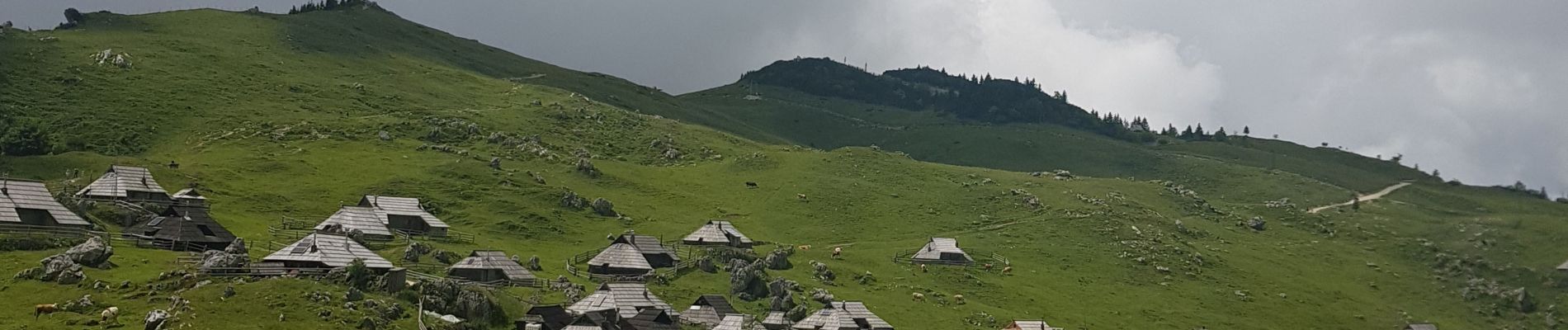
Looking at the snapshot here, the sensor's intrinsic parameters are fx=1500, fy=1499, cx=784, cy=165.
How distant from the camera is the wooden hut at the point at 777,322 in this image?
331 feet

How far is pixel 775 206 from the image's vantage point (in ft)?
535

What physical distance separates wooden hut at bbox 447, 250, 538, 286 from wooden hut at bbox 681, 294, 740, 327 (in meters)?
11.7

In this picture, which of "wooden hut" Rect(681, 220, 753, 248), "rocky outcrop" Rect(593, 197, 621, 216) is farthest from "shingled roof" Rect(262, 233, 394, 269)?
"rocky outcrop" Rect(593, 197, 621, 216)

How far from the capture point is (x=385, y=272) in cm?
8281

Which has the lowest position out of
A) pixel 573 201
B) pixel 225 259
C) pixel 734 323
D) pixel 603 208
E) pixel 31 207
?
pixel 734 323

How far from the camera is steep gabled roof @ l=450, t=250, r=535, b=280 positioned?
10338 centimetres

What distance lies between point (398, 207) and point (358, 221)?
9.19m

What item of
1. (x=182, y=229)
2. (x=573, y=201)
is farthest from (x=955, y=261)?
(x=182, y=229)

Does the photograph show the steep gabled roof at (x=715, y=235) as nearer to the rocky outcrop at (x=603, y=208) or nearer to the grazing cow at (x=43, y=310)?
the rocky outcrop at (x=603, y=208)

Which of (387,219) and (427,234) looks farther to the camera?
(427,234)

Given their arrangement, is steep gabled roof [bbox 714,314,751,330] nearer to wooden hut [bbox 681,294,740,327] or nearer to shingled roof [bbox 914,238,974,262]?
wooden hut [bbox 681,294,740,327]

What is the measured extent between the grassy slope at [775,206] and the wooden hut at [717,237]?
7.45 meters

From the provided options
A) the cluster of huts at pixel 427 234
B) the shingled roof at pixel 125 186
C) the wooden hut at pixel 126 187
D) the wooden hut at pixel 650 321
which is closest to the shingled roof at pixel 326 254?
the cluster of huts at pixel 427 234

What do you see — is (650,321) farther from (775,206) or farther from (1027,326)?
(775,206)
